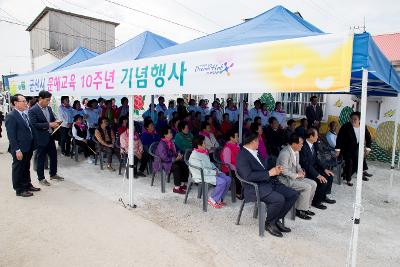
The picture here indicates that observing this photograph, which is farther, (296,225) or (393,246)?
(296,225)

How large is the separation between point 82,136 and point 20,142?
2657 mm

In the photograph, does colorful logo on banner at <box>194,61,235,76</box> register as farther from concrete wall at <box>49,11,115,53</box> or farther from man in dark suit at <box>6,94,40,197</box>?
concrete wall at <box>49,11,115,53</box>

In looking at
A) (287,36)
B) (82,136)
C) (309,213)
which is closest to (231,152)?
(309,213)

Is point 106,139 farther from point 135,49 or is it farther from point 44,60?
point 44,60

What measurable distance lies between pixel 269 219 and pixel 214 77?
75.4 inches

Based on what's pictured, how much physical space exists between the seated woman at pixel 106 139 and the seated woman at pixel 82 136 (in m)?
0.77

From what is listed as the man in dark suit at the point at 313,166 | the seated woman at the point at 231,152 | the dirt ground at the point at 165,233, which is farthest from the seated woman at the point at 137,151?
the man in dark suit at the point at 313,166

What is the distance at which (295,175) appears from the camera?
422cm

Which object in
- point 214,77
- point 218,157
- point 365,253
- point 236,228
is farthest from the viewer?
point 218,157

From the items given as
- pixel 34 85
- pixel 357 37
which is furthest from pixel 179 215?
pixel 34 85

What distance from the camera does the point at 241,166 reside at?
3.88m

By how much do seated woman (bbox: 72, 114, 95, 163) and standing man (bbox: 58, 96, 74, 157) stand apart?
31.8 inches

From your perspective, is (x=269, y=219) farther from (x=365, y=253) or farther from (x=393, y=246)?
(x=393, y=246)

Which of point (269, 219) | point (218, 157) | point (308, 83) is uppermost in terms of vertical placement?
point (308, 83)
